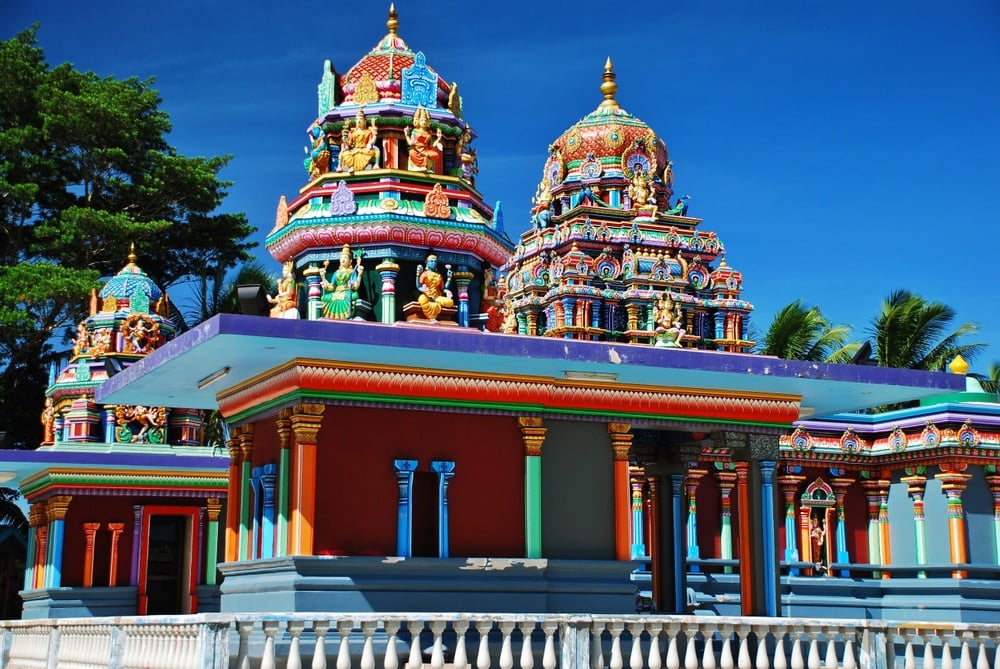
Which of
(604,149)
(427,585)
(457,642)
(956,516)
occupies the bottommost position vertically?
(457,642)

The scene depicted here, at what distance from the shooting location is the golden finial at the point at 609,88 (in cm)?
4994

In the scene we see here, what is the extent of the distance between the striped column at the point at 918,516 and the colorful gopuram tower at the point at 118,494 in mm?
15536

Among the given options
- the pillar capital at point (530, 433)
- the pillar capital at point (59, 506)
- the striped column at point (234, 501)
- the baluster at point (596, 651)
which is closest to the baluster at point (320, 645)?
the baluster at point (596, 651)

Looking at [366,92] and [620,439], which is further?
[366,92]

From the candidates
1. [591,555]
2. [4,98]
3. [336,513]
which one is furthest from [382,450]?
[4,98]

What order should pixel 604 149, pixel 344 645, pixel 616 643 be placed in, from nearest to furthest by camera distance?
pixel 344 645
pixel 616 643
pixel 604 149

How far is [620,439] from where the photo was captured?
18.8 metres

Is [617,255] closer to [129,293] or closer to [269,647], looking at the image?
[129,293]

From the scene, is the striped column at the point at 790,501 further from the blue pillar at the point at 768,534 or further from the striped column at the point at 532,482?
the striped column at the point at 532,482

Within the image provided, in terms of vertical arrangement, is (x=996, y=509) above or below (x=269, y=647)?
above

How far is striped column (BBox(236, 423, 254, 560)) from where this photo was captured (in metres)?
18.6

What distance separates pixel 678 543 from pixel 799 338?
28.4 m

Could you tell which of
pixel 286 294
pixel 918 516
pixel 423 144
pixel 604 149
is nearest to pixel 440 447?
pixel 286 294

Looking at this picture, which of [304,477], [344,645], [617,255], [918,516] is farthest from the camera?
[617,255]
